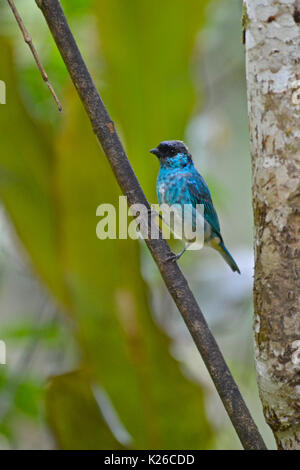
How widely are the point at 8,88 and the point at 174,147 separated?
0.73 meters

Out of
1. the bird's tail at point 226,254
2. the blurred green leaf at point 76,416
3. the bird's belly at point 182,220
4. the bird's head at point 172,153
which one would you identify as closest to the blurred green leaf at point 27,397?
the blurred green leaf at point 76,416

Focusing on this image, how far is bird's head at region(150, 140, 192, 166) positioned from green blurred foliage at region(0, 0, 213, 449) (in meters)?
0.06

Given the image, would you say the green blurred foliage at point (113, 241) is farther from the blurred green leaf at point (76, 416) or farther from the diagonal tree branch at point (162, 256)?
the diagonal tree branch at point (162, 256)

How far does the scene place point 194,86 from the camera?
268 centimetres

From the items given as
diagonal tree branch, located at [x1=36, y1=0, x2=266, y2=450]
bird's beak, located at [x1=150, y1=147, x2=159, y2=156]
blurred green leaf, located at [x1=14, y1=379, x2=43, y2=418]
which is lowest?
blurred green leaf, located at [x1=14, y1=379, x2=43, y2=418]

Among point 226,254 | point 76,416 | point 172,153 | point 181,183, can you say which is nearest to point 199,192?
point 181,183

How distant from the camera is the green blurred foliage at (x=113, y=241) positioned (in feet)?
8.21

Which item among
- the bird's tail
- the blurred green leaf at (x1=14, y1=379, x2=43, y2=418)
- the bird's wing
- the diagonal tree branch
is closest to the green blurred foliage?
the bird's wing

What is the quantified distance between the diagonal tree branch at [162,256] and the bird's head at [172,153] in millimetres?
970

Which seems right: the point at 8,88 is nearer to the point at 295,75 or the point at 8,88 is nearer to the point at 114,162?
the point at 114,162

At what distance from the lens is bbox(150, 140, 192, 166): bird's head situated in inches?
102

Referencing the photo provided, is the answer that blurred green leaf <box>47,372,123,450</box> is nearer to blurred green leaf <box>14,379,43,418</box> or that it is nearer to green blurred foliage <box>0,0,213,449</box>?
green blurred foliage <box>0,0,213,449</box>

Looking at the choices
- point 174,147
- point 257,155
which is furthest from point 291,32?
point 174,147
